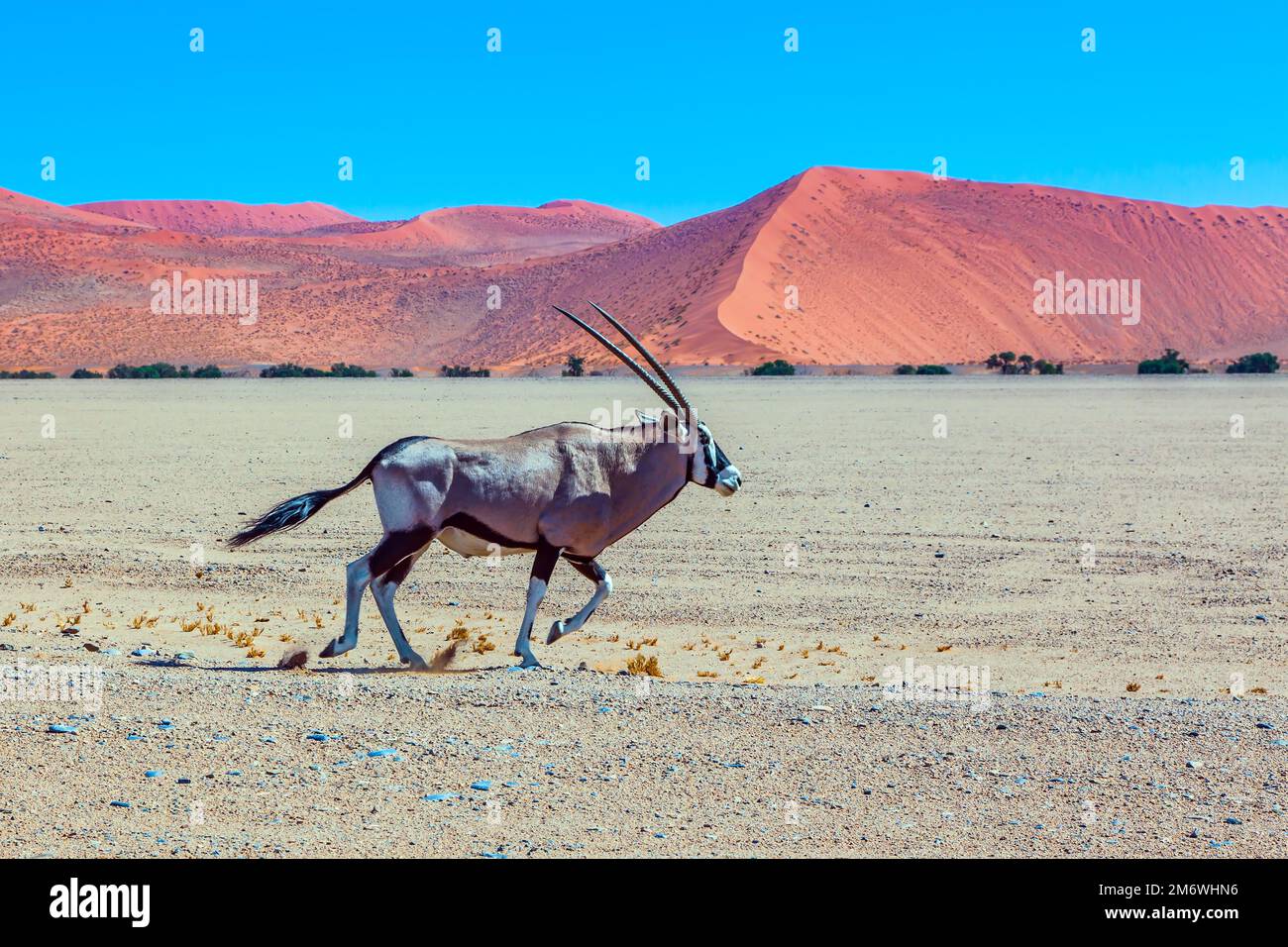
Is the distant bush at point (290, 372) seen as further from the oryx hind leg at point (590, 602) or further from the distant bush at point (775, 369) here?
the oryx hind leg at point (590, 602)

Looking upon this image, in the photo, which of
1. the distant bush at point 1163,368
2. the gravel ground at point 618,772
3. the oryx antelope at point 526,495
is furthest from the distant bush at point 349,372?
the gravel ground at point 618,772

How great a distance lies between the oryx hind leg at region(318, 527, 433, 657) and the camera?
9.12 meters

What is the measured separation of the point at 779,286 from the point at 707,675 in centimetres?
10404

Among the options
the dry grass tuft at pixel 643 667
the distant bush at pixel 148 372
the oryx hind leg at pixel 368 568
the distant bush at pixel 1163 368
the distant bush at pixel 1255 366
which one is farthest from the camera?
the distant bush at pixel 148 372

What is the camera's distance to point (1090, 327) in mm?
121938

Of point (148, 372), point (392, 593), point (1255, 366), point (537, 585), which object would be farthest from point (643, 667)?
point (148, 372)

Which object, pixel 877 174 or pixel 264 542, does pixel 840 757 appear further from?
pixel 877 174

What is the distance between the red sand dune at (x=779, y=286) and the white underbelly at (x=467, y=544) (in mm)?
85043

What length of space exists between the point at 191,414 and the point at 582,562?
107 ft

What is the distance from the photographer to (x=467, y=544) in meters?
9.44

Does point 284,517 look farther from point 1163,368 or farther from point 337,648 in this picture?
point 1163,368

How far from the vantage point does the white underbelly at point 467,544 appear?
9.34 meters

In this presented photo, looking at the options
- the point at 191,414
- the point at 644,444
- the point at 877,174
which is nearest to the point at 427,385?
the point at 191,414

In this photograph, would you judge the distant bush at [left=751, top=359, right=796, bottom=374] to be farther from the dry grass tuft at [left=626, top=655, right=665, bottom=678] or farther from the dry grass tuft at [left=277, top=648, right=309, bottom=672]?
the dry grass tuft at [left=277, top=648, right=309, bottom=672]
